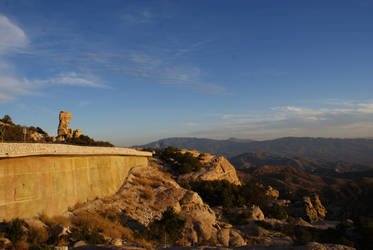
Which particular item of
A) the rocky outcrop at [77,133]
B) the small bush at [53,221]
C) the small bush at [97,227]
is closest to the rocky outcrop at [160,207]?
the small bush at [97,227]

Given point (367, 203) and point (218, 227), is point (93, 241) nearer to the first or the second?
point (218, 227)

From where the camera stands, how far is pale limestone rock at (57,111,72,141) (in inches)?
1633

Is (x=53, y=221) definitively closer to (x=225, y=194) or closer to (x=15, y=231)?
(x=15, y=231)

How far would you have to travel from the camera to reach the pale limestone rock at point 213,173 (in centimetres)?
3137

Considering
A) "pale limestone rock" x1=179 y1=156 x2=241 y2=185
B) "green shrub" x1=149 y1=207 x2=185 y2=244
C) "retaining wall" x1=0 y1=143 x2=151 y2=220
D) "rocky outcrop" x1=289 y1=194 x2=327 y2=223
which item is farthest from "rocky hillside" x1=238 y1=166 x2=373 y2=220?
"retaining wall" x1=0 y1=143 x2=151 y2=220

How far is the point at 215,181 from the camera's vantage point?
3125 centimetres

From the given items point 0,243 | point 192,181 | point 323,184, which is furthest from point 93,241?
point 323,184

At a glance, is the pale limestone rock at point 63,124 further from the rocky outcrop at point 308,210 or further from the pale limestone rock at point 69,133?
the rocky outcrop at point 308,210

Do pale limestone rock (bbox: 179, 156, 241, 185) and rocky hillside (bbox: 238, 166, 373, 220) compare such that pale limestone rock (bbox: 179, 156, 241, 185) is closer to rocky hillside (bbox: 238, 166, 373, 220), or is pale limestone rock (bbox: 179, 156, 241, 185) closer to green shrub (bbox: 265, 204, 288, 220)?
green shrub (bbox: 265, 204, 288, 220)

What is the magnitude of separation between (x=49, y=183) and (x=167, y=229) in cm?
792

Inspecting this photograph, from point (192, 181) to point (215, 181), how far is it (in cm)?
314

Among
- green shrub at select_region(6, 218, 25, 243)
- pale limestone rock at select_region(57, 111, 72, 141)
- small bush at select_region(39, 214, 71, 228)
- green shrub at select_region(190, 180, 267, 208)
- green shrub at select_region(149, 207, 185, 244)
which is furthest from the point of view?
pale limestone rock at select_region(57, 111, 72, 141)

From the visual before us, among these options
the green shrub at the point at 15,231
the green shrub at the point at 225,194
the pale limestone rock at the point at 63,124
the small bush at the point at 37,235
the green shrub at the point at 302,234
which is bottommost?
the green shrub at the point at 302,234

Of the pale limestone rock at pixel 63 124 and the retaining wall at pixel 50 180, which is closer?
the retaining wall at pixel 50 180
